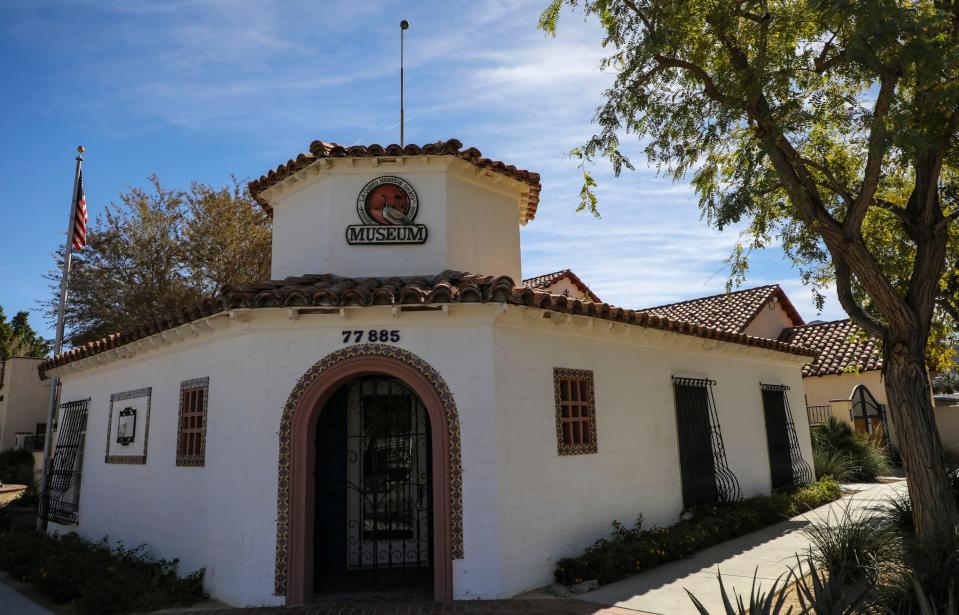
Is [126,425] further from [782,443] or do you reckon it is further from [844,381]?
[844,381]

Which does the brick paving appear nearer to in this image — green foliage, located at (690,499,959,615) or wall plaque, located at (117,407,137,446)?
green foliage, located at (690,499,959,615)

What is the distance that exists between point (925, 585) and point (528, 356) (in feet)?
14.9

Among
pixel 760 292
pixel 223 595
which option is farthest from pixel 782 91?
pixel 760 292

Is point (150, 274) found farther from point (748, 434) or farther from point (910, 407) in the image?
point (910, 407)

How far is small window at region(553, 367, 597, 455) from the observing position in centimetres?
830

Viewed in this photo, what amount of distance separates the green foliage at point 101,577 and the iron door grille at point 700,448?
25.3 ft

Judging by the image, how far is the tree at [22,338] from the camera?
3612cm

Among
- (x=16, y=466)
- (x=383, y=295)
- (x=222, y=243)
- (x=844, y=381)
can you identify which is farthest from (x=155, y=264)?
(x=844, y=381)

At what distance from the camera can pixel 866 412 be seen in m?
19.4

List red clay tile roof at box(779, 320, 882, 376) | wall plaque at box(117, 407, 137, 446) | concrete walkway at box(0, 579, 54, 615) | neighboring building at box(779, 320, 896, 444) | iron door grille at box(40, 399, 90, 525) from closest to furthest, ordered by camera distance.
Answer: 1. concrete walkway at box(0, 579, 54, 615)
2. wall plaque at box(117, 407, 137, 446)
3. iron door grille at box(40, 399, 90, 525)
4. neighboring building at box(779, 320, 896, 444)
5. red clay tile roof at box(779, 320, 882, 376)

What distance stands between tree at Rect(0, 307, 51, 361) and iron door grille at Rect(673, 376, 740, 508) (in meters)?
36.4

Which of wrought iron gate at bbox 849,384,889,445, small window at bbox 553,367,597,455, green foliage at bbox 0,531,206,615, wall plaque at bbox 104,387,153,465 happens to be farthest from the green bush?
wrought iron gate at bbox 849,384,889,445

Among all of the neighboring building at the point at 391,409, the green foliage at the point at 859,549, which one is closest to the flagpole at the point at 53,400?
the neighboring building at the point at 391,409

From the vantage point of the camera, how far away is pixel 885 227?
1084cm
